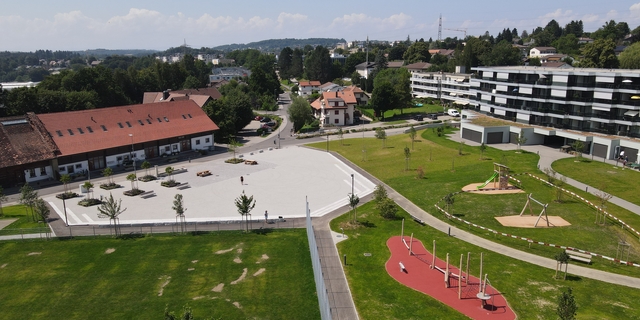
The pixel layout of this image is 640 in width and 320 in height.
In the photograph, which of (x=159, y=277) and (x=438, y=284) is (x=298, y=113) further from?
(x=438, y=284)

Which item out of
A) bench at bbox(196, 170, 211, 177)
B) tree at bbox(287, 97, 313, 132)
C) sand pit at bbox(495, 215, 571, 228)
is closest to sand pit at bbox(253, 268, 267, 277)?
sand pit at bbox(495, 215, 571, 228)

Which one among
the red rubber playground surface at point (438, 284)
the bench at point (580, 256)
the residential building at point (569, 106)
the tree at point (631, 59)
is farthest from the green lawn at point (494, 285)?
the tree at point (631, 59)

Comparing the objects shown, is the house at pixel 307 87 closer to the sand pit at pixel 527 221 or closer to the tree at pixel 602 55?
the tree at pixel 602 55

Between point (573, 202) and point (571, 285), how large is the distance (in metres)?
17.8

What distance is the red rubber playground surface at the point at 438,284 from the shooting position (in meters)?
24.7

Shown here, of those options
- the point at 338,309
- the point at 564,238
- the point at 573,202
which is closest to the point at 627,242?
the point at 564,238

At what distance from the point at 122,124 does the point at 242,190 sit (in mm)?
25160

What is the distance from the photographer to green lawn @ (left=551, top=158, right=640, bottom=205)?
44.5 meters

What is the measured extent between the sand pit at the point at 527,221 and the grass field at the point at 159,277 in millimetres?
18038

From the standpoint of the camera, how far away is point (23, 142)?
53156mm

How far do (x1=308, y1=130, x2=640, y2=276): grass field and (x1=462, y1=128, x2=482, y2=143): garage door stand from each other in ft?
11.8

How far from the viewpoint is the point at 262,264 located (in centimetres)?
3116

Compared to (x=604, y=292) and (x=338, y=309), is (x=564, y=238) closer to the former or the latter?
(x=604, y=292)

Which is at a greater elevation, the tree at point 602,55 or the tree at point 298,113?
the tree at point 602,55
